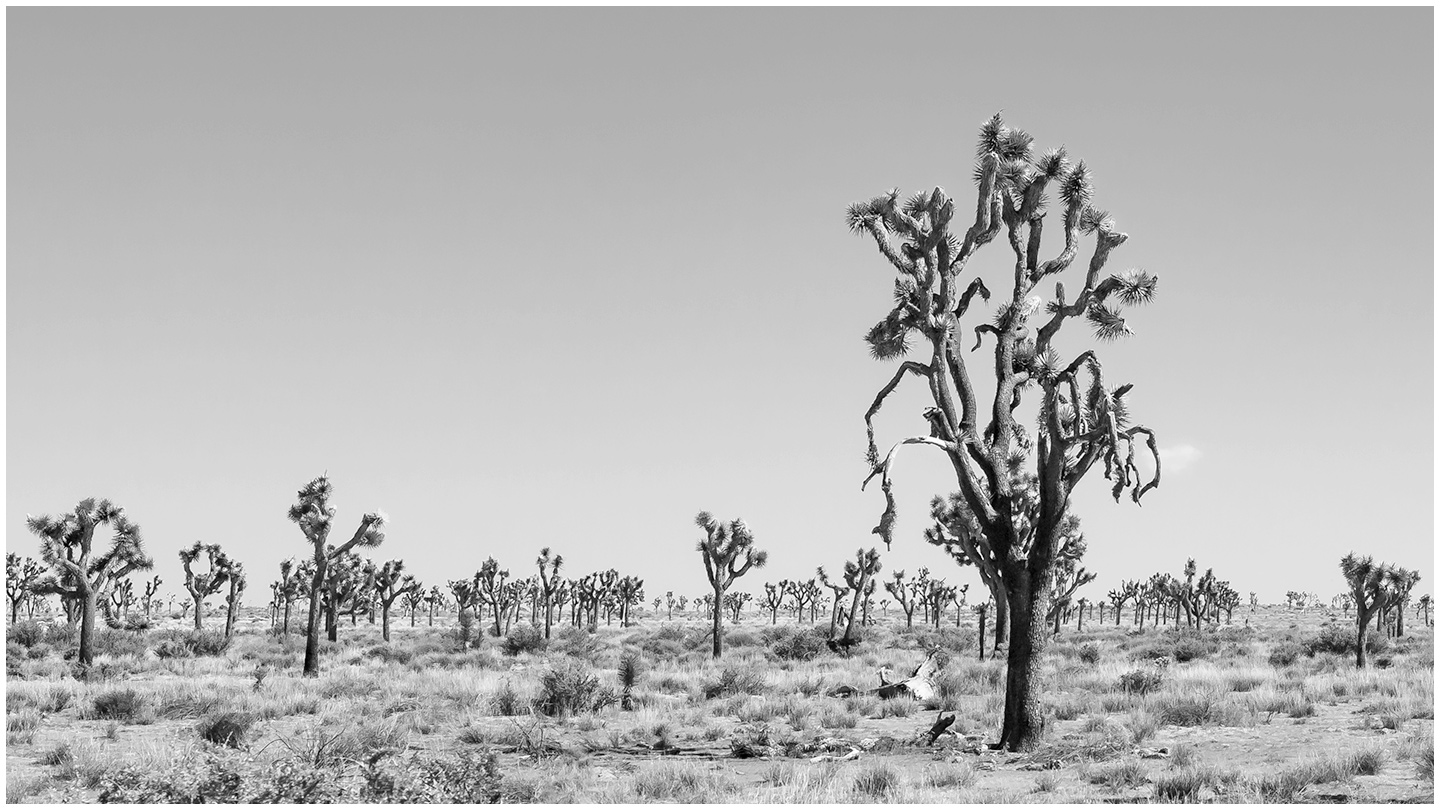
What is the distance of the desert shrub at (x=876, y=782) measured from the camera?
36.3ft

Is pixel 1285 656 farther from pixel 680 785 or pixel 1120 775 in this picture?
pixel 680 785

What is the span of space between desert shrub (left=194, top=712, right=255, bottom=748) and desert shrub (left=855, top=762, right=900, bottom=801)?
8333 millimetres

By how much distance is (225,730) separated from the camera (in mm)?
15703

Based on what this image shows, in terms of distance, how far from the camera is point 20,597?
3081 inches

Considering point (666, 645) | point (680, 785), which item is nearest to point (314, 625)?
point (680, 785)

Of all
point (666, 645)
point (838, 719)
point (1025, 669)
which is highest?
point (1025, 669)

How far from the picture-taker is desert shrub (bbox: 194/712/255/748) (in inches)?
600

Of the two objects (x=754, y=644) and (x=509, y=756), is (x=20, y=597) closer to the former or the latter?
(x=754, y=644)

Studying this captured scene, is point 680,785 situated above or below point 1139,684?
above

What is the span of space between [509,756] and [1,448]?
756cm

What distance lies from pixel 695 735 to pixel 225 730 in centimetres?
661

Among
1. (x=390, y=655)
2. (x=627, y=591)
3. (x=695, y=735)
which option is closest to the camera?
(x=695, y=735)

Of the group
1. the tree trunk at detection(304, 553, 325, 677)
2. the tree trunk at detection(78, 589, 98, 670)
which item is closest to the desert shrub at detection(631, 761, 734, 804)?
the tree trunk at detection(304, 553, 325, 677)

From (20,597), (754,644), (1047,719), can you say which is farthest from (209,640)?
(20,597)
